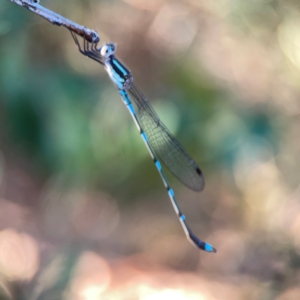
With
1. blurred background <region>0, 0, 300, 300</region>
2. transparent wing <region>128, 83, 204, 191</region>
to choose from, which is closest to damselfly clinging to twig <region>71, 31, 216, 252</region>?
Answer: transparent wing <region>128, 83, 204, 191</region>

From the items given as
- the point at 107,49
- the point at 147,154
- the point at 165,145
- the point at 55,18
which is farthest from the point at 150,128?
the point at 55,18

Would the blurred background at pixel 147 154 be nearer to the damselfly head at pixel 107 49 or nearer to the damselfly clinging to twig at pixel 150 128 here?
the damselfly clinging to twig at pixel 150 128

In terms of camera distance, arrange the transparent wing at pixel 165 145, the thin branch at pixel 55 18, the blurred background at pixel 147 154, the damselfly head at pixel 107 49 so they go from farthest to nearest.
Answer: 1. the blurred background at pixel 147 154
2. the transparent wing at pixel 165 145
3. the damselfly head at pixel 107 49
4. the thin branch at pixel 55 18

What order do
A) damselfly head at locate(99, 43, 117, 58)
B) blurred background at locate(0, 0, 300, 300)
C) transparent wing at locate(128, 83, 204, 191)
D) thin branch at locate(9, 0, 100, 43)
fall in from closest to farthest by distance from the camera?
thin branch at locate(9, 0, 100, 43) → damselfly head at locate(99, 43, 117, 58) → transparent wing at locate(128, 83, 204, 191) → blurred background at locate(0, 0, 300, 300)

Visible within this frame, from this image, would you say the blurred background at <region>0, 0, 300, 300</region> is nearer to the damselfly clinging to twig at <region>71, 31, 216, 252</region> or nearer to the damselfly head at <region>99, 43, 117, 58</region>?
the damselfly clinging to twig at <region>71, 31, 216, 252</region>

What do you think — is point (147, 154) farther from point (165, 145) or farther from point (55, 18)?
point (55, 18)

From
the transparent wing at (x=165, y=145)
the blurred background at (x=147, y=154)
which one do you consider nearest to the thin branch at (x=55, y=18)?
the transparent wing at (x=165, y=145)
